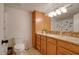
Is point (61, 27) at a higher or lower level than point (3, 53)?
higher

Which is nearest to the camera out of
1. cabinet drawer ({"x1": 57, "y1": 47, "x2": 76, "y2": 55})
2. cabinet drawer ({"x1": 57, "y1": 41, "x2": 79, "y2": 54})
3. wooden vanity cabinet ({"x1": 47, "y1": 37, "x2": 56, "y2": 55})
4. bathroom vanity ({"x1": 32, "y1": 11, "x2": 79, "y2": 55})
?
cabinet drawer ({"x1": 57, "y1": 41, "x2": 79, "y2": 54})

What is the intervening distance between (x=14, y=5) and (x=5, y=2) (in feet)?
0.48

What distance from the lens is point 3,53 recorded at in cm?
179

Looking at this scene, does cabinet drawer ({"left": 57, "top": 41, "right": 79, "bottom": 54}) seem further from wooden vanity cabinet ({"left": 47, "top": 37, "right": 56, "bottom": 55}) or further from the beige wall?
the beige wall

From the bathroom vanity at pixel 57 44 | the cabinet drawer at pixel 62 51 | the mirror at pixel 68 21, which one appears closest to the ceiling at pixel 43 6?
the mirror at pixel 68 21

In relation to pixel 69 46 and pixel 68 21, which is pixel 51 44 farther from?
pixel 68 21

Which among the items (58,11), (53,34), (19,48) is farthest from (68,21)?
(19,48)

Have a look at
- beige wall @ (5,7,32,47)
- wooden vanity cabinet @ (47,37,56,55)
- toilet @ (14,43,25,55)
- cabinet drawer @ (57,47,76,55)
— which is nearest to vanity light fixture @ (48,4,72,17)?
beige wall @ (5,7,32,47)

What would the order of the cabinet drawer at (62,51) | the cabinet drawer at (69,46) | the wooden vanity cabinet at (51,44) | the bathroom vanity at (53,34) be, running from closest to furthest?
1. the cabinet drawer at (69,46)
2. the cabinet drawer at (62,51)
3. the bathroom vanity at (53,34)
4. the wooden vanity cabinet at (51,44)

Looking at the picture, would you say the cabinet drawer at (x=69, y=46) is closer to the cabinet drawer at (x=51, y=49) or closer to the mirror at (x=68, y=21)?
the cabinet drawer at (x=51, y=49)

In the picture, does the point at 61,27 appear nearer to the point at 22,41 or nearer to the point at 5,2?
the point at 22,41
